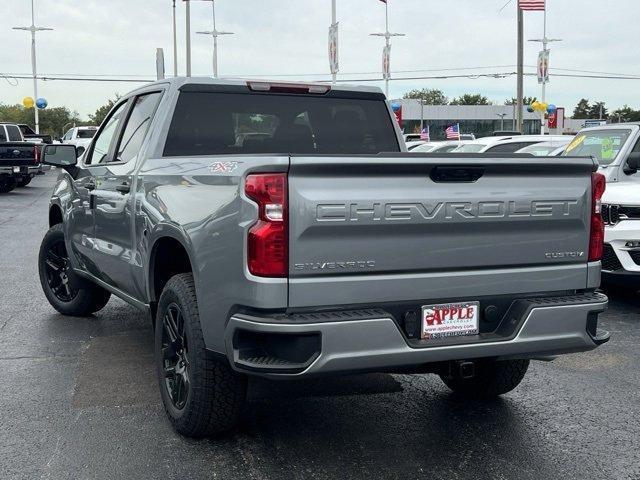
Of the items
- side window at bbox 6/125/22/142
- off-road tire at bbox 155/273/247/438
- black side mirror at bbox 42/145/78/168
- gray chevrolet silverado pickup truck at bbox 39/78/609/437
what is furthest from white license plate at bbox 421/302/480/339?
side window at bbox 6/125/22/142

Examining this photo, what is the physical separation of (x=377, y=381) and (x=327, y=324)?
6.75 feet

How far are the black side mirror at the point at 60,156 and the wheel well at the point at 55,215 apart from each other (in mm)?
Result: 931

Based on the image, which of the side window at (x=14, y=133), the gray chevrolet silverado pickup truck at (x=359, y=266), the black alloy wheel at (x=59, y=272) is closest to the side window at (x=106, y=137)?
the black alloy wheel at (x=59, y=272)

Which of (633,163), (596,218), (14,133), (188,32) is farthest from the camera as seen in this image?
(188,32)

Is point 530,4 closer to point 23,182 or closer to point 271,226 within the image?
point 23,182

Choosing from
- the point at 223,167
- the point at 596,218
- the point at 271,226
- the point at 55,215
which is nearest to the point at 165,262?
the point at 223,167

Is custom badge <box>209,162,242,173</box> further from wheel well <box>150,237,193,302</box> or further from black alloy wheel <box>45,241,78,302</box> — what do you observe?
black alloy wheel <box>45,241,78,302</box>

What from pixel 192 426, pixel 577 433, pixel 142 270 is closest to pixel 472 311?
pixel 577 433

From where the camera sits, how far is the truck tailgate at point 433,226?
3.43 metres

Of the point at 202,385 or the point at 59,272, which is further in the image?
the point at 59,272

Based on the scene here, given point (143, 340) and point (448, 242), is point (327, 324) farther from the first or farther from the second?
point (143, 340)

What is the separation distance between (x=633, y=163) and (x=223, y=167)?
21.8 feet

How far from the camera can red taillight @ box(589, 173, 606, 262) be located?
4.05 metres

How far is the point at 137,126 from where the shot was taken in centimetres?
564
